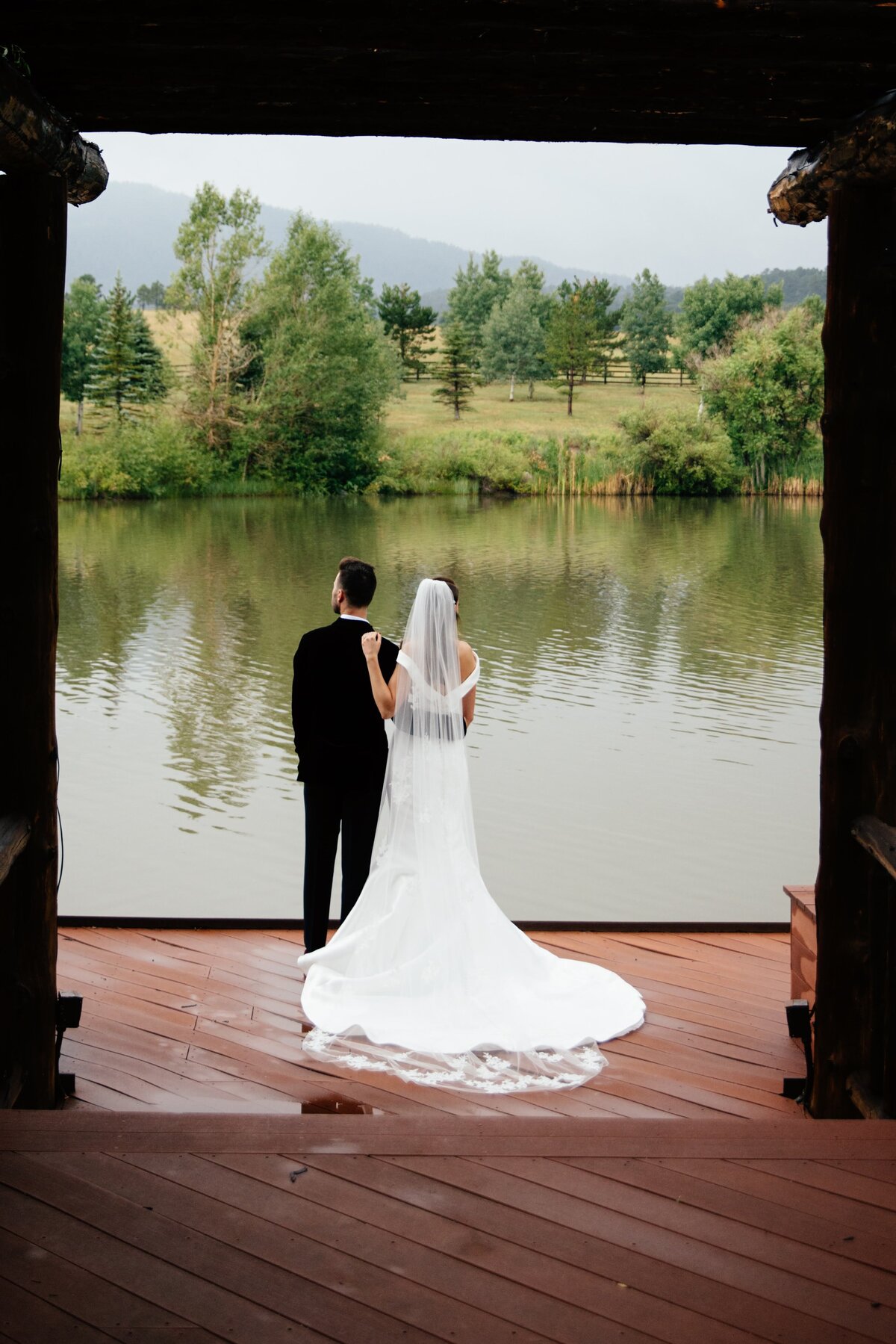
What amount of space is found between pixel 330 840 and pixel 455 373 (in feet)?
140

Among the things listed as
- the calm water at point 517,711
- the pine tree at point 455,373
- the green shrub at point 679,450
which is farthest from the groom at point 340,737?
the pine tree at point 455,373

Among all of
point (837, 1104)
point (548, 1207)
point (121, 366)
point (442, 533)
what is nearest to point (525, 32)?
point (548, 1207)

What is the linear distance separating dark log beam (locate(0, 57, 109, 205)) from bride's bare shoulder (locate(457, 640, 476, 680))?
186cm

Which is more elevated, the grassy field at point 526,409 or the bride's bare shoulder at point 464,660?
the grassy field at point 526,409

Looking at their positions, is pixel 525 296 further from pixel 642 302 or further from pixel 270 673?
pixel 270 673

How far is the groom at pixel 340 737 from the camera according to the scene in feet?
14.1

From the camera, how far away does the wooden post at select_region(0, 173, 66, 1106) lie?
3016 mm

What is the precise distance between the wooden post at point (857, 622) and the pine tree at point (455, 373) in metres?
42.5

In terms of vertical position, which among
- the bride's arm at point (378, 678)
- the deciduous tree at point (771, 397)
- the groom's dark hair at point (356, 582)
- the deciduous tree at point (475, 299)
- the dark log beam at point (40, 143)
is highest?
the deciduous tree at point (475, 299)

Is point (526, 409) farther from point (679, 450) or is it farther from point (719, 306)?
point (679, 450)

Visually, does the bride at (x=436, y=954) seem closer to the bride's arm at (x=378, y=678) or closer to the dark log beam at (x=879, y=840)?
the bride's arm at (x=378, y=678)

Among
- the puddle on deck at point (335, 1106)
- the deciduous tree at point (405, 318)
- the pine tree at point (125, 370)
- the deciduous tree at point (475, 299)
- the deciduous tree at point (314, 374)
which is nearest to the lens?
the puddle on deck at point (335, 1106)

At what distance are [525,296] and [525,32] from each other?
171 feet

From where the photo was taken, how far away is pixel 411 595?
748 inches
